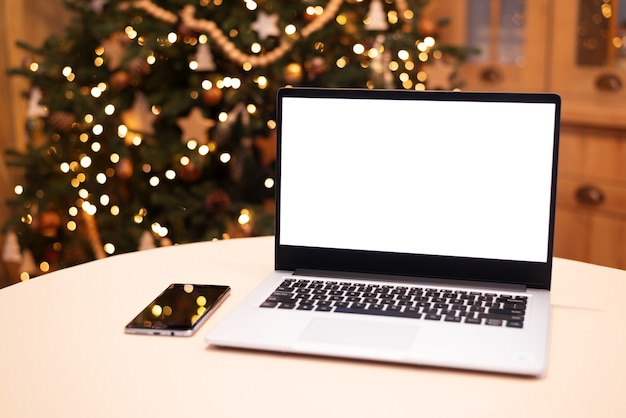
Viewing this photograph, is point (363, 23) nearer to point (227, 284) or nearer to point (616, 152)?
point (616, 152)

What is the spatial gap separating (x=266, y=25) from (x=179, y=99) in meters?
0.32

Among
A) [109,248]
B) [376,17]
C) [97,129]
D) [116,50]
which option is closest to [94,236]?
[109,248]

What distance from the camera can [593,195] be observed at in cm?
264

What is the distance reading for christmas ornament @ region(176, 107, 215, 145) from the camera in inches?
93.1

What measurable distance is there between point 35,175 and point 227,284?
1.72 meters

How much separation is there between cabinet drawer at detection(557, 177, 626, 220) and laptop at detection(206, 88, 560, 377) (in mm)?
1609

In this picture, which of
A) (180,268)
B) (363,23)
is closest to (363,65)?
(363,23)

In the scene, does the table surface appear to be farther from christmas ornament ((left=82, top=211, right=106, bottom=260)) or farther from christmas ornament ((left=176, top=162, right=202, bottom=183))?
christmas ornament ((left=82, top=211, right=106, bottom=260))

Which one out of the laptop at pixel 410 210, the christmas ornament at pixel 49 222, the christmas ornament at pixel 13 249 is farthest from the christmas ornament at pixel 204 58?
the laptop at pixel 410 210

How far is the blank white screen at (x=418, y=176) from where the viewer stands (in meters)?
1.08

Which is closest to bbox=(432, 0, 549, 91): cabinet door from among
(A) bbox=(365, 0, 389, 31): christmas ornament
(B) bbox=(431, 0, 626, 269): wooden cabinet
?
(B) bbox=(431, 0, 626, 269): wooden cabinet

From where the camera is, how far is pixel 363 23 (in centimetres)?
254

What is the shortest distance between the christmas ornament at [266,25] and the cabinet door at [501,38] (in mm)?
752

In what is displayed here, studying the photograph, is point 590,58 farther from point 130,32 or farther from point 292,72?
point 130,32
